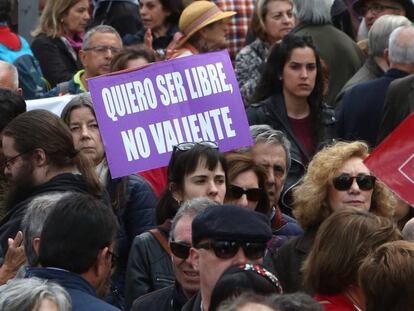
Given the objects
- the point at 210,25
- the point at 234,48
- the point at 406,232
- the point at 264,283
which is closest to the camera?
the point at 264,283

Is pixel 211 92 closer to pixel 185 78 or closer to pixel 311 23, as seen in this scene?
pixel 185 78

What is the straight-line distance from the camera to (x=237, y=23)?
45.8ft

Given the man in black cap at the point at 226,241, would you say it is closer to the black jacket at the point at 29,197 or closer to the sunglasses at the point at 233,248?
the sunglasses at the point at 233,248

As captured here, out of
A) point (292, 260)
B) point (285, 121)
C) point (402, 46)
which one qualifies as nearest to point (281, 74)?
point (285, 121)

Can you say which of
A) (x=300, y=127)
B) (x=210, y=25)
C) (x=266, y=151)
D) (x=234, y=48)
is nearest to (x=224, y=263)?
(x=266, y=151)

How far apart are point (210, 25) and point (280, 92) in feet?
4.71

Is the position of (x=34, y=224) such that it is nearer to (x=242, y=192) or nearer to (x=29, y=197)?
(x=29, y=197)

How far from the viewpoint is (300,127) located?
10422 mm

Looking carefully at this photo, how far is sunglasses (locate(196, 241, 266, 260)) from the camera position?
6262mm

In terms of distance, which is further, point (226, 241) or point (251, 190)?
point (251, 190)

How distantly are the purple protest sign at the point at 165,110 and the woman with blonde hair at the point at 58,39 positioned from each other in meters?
3.46

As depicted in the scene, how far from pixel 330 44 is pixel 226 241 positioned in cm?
606

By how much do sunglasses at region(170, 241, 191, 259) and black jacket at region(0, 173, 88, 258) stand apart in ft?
3.34

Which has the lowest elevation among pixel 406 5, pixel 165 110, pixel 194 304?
pixel 406 5
